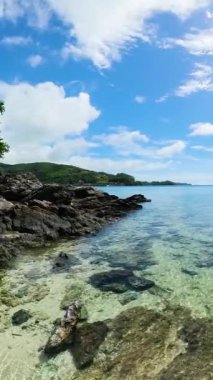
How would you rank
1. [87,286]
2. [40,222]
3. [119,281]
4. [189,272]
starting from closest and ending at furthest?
[87,286]
[119,281]
[189,272]
[40,222]

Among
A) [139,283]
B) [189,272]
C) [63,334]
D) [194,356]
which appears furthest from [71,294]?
[194,356]

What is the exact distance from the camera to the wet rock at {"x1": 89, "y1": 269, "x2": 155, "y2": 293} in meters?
20.2

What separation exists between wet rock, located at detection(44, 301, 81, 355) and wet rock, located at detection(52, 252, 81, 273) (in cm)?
897

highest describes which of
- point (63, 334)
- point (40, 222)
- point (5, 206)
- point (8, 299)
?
point (5, 206)

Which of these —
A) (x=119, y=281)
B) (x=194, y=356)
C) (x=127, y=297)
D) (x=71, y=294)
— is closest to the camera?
(x=194, y=356)

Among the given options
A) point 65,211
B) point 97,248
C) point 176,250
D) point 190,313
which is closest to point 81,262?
point 97,248

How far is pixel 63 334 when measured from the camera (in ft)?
46.6

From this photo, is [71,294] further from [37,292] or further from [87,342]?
[87,342]

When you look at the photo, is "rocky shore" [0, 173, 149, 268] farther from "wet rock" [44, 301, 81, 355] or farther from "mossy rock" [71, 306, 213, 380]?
"mossy rock" [71, 306, 213, 380]

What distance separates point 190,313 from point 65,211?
32345 mm

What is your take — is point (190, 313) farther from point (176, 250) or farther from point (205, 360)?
point (176, 250)

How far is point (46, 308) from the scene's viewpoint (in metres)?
17.6

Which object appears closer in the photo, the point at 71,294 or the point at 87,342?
the point at 87,342

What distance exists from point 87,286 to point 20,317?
540cm
